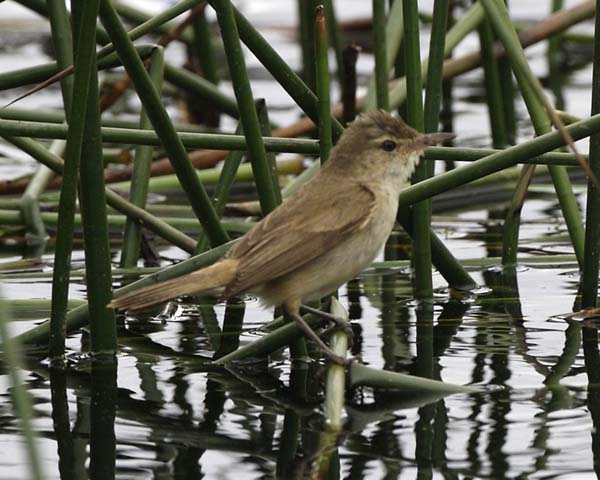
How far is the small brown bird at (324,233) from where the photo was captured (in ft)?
12.6

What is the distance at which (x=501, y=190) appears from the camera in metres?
7.06

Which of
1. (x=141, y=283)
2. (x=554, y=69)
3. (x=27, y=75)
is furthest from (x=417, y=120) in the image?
(x=554, y=69)

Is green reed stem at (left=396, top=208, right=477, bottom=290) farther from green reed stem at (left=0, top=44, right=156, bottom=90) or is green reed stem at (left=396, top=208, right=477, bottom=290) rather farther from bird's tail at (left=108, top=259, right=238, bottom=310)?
green reed stem at (left=0, top=44, right=156, bottom=90)

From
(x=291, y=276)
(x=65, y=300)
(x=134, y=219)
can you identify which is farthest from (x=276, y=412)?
(x=134, y=219)

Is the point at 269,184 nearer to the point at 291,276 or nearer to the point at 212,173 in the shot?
the point at 291,276

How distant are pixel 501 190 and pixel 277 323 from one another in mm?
2864

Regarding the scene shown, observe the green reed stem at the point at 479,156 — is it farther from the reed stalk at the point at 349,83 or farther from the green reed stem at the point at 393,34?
the green reed stem at the point at 393,34

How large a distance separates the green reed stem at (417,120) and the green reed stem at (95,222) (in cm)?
109

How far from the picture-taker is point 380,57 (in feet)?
17.0

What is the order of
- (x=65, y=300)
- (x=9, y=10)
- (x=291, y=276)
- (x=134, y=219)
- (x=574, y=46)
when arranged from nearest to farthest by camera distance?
1. (x=291, y=276)
2. (x=65, y=300)
3. (x=134, y=219)
4. (x=574, y=46)
5. (x=9, y=10)

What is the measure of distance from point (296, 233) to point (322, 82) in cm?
49

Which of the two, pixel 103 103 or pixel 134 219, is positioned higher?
pixel 103 103

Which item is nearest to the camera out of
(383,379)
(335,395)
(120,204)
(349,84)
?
(335,395)

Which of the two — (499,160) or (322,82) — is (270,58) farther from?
(499,160)
